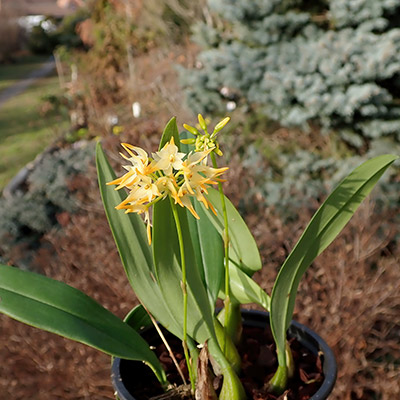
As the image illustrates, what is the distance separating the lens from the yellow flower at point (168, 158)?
0.75 m

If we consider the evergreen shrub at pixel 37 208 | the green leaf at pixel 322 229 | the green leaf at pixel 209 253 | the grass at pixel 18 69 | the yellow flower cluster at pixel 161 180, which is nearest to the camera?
the yellow flower cluster at pixel 161 180

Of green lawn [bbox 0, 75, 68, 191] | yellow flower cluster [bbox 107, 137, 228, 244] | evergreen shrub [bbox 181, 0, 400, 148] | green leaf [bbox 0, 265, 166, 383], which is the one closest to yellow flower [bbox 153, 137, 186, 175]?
yellow flower cluster [bbox 107, 137, 228, 244]

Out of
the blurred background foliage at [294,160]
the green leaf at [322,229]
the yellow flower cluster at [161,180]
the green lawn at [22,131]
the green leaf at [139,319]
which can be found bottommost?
the green lawn at [22,131]

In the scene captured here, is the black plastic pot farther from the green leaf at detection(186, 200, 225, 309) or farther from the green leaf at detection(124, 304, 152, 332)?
the green leaf at detection(186, 200, 225, 309)

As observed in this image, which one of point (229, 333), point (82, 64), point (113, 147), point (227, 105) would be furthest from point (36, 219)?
→ point (82, 64)

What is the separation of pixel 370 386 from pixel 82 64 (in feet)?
27.3

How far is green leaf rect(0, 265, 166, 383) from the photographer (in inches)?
32.2

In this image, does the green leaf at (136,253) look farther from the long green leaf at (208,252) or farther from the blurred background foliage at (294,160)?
the blurred background foliage at (294,160)

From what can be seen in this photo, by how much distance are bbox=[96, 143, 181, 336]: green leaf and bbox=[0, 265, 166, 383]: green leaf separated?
7 cm

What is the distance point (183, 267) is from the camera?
2.67ft

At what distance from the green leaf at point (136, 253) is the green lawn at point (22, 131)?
482 centimetres

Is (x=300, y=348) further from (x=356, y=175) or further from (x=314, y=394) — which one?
(x=356, y=175)

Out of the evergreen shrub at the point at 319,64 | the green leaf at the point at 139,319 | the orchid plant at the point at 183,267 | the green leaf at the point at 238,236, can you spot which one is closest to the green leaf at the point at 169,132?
the orchid plant at the point at 183,267

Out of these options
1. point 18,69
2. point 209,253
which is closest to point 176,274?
point 209,253
